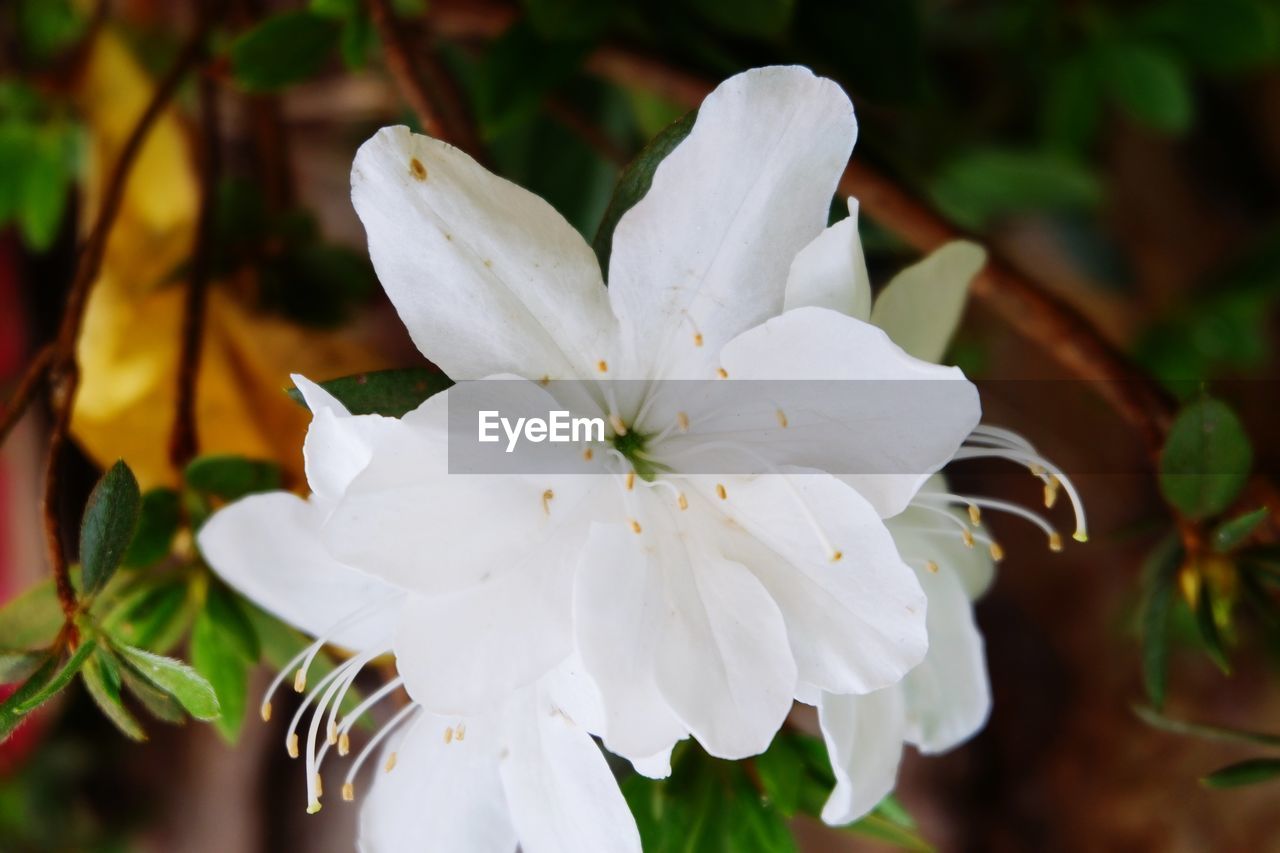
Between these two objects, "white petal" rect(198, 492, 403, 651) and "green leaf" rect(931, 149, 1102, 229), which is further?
"green leaf" rect(931, 149, 1102, 229)

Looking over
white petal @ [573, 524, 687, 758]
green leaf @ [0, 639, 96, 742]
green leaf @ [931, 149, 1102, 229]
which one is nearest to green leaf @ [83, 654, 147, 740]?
green leaf @ [0, 639, 96, 742]

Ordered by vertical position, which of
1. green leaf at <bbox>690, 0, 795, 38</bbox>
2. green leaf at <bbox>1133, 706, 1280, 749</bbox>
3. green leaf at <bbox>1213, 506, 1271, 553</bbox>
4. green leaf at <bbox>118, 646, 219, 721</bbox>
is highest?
green leaf at <bbox>690, 0, 795, 38</bbox>

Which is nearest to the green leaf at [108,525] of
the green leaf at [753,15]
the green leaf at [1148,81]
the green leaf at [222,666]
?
the green leaf at [222,666]

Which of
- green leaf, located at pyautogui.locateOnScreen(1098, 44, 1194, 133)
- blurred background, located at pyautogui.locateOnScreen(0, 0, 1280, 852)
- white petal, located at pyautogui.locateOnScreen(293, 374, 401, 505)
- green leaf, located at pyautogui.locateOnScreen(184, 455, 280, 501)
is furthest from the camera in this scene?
green leaf, located at pyautogui.locateOnScreen(1098, 44, 1194, 133)

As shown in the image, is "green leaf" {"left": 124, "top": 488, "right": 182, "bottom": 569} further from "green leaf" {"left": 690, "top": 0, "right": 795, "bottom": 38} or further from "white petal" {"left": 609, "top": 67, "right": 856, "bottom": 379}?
"green leaf" {"left": 690, "top": 0, "right": 795, "bottom": 38}

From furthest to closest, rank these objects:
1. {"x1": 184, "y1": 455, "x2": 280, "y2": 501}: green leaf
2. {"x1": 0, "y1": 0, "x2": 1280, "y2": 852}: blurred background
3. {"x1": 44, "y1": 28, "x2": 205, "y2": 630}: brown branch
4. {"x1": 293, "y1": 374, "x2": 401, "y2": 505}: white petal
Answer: {"x1": 0, "y1": 0, "x2": 1280, "y2": 852}: blurred background
{"x1": 184, "y1": 455, "x2": 280, "y2": 501}: green leaf
{"x1": 44, "y1": 28, "x2": 205, "y2": 630}: brown branch
{"x1": 293, "y1": 374, "x2": 401, "y2": 505}: white petal

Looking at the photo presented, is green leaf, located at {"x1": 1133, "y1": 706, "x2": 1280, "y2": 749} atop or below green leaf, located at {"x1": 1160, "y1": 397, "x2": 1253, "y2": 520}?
below

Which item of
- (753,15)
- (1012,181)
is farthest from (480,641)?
(1012,181)

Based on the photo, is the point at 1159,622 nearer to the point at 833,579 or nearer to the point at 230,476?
the point at 833,579
